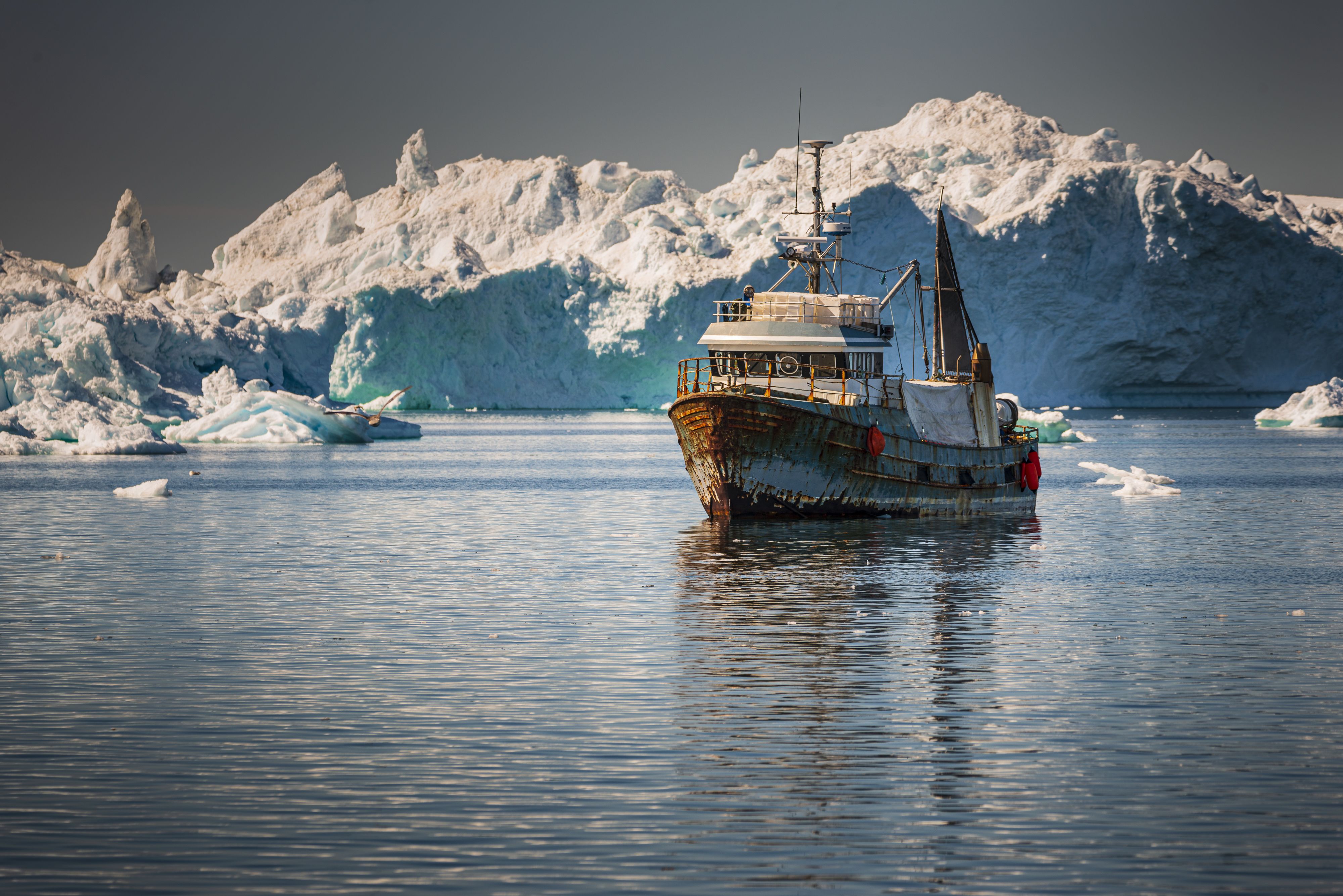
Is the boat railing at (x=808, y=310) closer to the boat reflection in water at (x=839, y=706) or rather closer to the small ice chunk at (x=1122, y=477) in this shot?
the boat reflection in water at (x=839, y=706)

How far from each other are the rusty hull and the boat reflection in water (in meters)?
5.70

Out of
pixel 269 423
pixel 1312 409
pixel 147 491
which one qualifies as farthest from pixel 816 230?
pixel 1312 409

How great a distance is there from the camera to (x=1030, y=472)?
37.0 m

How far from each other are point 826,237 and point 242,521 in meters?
15.8

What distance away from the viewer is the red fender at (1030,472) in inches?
1453

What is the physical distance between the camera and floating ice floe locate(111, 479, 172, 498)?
41.6 meters

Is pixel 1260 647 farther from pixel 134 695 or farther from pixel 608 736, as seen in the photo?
pixel 134 695

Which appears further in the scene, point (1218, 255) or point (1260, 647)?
point (1218, 255)

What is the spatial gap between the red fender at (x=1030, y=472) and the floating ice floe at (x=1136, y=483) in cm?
516

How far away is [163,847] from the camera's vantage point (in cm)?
926

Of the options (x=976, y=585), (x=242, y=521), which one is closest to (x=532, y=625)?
(x=976, y=585)

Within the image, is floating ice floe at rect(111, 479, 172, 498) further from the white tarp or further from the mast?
the white tarp

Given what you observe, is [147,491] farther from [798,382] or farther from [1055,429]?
[1055,429]

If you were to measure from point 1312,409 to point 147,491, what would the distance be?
7296cm
